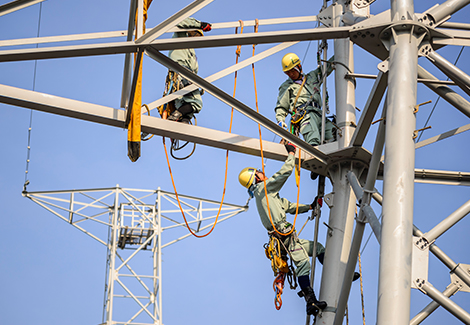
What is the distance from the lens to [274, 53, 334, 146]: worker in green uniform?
10820 mm

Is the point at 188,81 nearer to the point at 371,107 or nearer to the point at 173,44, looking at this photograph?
the point at 173,44

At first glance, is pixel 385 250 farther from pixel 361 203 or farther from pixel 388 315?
pixel 361 203

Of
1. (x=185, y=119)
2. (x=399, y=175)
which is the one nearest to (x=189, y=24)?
(x=185, y=119)

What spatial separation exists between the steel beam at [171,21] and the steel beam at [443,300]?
3.70 m

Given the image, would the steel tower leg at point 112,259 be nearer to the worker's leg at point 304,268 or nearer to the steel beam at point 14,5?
the worker's leg at point 304,268

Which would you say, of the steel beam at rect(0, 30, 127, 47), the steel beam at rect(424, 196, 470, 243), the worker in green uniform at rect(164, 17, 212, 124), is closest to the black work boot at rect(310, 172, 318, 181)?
the worker in green uniform at rect(164, 17, 212, 124)

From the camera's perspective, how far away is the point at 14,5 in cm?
679

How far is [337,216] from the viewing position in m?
9.88

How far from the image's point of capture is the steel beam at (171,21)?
7.12 metres

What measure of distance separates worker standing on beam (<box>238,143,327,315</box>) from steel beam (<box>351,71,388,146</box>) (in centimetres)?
97

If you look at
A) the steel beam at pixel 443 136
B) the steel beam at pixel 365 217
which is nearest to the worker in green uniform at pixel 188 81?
the steel beam at pixel 365 217

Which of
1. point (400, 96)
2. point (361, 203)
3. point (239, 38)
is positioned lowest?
point (361, 203)

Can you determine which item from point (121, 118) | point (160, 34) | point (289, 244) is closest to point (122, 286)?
point (289, 244)

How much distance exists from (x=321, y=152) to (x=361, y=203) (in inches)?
81.1
